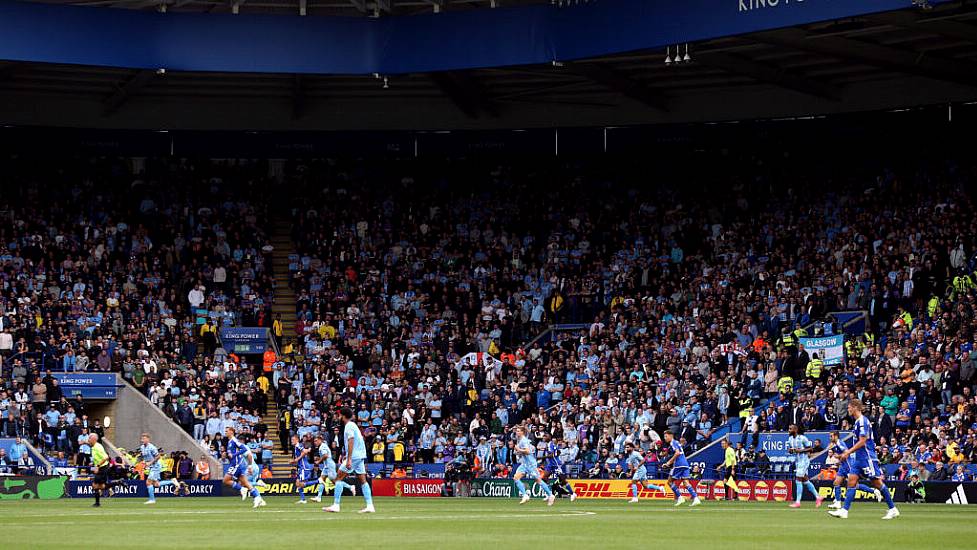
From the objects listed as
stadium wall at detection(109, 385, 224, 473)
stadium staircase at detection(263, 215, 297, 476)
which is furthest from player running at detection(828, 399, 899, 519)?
stadium staircase at detection(263, 215, 297, 476)

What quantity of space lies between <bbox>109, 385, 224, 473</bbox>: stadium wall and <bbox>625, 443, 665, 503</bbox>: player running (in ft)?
47.3

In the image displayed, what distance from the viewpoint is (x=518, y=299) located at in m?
54.9

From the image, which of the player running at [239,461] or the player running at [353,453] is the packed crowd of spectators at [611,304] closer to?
the player running at [239,461]

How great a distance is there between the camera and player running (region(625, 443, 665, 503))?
38.5m

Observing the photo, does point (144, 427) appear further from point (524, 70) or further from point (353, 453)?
point (353, 453)

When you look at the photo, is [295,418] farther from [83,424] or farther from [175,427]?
[83,424]

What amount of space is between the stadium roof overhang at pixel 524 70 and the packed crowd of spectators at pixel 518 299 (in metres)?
2.62

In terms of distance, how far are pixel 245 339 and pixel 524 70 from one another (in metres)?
14.6

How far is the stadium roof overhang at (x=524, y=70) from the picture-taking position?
42.5m

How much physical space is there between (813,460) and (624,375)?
8.79 meters

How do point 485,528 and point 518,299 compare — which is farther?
point 518,299

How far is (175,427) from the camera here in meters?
46.9

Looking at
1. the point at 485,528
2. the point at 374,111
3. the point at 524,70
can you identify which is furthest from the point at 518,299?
the point at 485,528

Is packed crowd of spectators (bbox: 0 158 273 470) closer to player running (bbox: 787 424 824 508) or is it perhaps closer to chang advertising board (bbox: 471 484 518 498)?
chang advertising board (bbox: 471 484 518 498)
